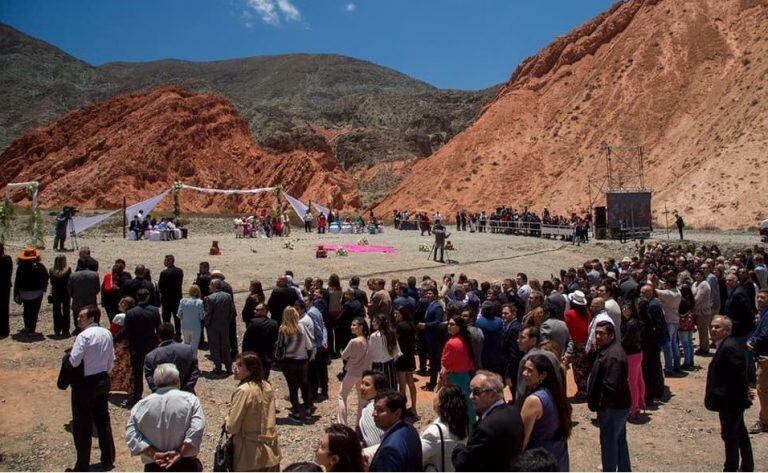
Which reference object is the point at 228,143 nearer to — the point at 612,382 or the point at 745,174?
the point at 745,174

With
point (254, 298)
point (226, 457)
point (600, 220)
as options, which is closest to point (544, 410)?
point (226, 457)

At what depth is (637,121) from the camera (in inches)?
2073

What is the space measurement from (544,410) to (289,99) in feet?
524

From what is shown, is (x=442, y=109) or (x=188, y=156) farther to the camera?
(x=442, y=109)

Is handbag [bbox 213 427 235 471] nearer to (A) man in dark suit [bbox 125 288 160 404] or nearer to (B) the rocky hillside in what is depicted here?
(A) man in dark suit [bbox 125 288 160 404]

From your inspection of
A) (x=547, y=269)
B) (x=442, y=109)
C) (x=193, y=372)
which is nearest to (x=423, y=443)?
(x=193, y=372)

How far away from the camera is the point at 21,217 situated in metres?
42.4

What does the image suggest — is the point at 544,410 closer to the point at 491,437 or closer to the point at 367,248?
the point at 491,437

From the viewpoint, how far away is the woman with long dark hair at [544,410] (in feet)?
15.9

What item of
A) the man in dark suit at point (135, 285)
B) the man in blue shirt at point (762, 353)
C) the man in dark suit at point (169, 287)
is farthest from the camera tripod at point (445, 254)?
the man in blue shirt at point (762, 353)

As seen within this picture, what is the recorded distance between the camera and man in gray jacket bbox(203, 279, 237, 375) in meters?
10.1

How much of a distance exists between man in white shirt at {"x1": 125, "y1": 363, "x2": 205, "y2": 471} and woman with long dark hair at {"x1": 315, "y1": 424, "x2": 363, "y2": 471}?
4.87 ft

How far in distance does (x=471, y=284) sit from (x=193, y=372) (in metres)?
6.83

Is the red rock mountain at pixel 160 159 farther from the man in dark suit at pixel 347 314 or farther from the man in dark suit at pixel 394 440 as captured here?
the man in dark suit at pixel 394 440
